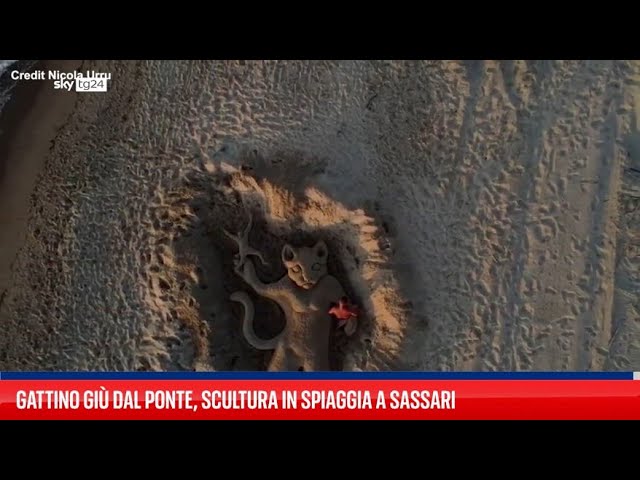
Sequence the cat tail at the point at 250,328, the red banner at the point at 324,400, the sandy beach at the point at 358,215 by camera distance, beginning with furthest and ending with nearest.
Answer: the cat tail at the point at 250,328 → the sandy beach at the point at 358,215 → the red banner at the point at 324,400

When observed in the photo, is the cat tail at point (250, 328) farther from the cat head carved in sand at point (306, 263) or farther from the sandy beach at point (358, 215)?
the cat head carved in sand at point (306, 263)

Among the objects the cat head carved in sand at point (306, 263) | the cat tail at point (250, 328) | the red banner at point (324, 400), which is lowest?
the red banner at point (324, 400)

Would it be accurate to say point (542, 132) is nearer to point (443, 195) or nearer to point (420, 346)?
point (443, 195)

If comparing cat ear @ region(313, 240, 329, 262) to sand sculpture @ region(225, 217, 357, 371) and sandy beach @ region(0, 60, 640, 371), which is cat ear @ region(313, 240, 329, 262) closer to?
sand sculpture @ region(225, 217, 357, 371)

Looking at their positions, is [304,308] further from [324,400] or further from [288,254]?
[324,400]

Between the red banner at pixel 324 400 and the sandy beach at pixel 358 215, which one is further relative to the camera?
the sandy beach at pixel 358 215

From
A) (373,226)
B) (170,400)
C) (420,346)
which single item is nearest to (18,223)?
(170,400)

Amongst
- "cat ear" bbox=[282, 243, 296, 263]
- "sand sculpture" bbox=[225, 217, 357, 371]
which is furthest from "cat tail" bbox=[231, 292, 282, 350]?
"cat ear" bbox=[282, 243, 296, 263]

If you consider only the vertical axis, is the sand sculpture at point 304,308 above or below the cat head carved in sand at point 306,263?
below

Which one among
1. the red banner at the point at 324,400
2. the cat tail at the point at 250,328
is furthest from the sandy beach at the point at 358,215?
the red banner at the point at 324,400
